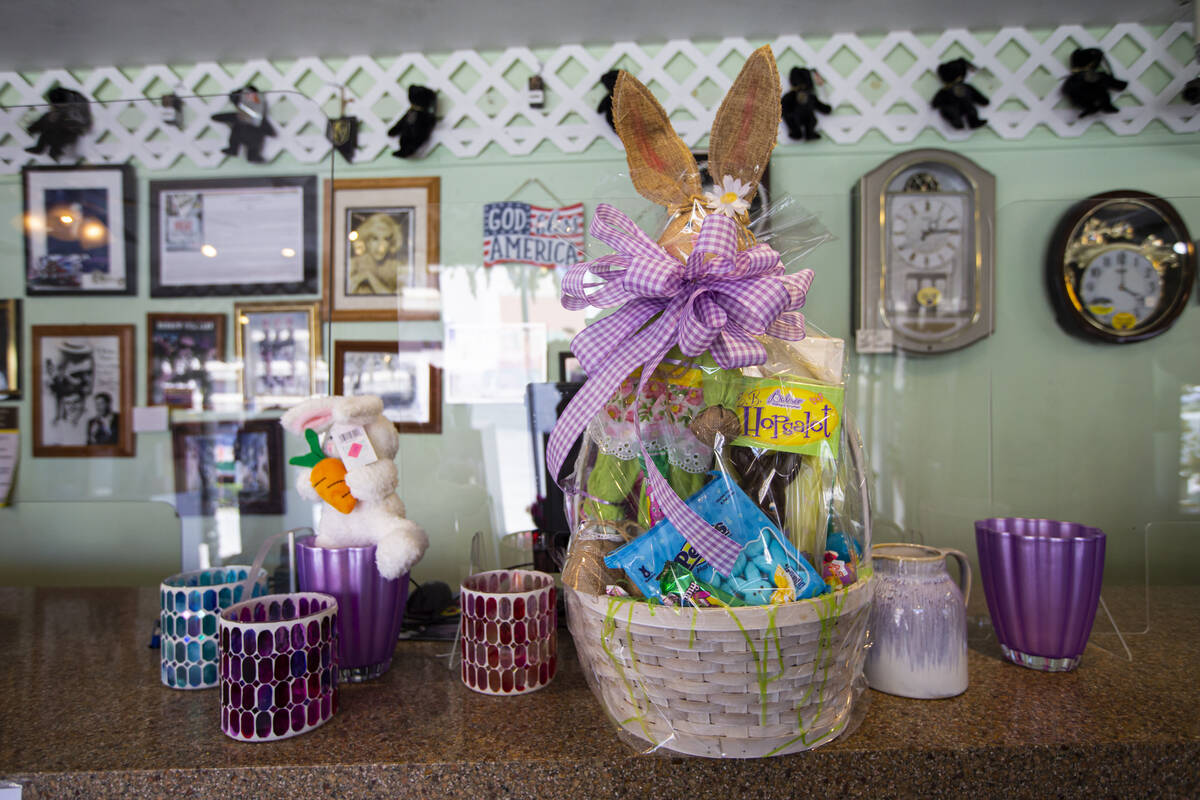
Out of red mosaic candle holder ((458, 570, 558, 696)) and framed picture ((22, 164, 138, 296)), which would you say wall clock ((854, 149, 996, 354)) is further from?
framed picture ((22, 164, 138, 296))

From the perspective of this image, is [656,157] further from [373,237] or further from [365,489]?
[373,237]

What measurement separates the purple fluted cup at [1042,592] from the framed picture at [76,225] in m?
1.22

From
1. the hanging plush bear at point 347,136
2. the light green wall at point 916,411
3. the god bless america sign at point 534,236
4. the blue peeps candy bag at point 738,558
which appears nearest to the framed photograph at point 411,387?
the light green wall at point 916,411

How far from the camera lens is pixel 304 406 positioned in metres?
0.63

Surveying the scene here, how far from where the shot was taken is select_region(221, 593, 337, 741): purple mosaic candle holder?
1.54 ft

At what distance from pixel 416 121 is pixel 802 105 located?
2.55ft

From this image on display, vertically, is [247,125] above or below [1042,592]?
above

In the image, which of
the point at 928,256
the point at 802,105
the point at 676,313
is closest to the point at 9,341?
the point at 676,313

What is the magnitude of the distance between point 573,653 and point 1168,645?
0.56 m

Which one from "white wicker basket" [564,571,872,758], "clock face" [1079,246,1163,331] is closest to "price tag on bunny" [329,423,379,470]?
"white wicker basket" [564,571,872,758]

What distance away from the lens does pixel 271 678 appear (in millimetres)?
470

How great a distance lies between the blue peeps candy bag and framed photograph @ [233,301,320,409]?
3.46 feet

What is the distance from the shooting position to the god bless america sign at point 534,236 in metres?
0.96

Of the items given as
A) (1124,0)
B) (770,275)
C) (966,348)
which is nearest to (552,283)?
(770,275)
